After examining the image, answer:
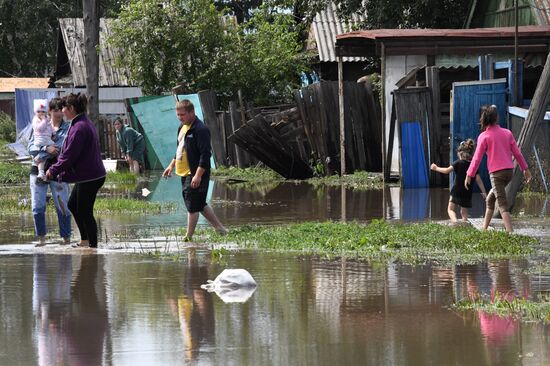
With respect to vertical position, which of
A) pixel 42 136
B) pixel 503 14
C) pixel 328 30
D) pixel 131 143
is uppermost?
pixel 328 30

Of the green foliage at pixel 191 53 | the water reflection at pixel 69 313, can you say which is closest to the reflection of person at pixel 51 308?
the water reflection at pixel 69 313

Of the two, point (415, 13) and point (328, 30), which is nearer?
point (415, 13)

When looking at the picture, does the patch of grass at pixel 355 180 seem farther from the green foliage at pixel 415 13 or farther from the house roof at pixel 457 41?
the green foliage at pixel 415 13

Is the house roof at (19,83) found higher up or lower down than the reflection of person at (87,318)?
higher up

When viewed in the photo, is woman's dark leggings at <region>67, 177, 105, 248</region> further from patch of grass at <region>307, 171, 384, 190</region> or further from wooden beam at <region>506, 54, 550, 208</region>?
patch of grass at <region>307, 171, 384, 190</region>

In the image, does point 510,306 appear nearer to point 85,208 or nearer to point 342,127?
point 85,208

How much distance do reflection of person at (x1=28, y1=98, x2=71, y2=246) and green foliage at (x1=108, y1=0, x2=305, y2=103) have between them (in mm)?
15653

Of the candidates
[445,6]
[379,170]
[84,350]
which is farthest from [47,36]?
[84,350]

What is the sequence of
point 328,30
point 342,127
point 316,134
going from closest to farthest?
point 342,127 < point 316,134 < point 328,30

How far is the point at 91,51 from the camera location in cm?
2653

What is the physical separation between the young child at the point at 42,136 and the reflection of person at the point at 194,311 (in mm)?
3499

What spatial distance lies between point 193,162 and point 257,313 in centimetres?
471

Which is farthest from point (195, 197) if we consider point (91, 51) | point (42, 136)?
point (91, 51)

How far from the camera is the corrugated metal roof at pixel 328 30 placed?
110 ft
